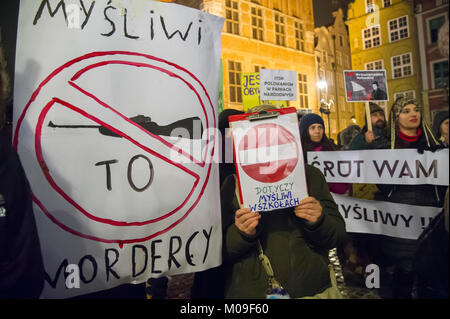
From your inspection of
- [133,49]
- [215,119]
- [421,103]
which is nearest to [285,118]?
[215,119]

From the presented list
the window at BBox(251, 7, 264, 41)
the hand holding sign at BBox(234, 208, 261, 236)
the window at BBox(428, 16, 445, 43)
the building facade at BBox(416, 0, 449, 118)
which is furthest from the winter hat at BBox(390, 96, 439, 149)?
the window at BBox(251, 7, 264, 41)

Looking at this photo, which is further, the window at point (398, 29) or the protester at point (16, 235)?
the window at point (398, 29)

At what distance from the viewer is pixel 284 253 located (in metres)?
1.54

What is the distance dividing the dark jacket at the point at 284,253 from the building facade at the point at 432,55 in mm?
1140

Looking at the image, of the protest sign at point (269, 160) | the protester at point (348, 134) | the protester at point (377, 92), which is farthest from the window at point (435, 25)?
the protest sign at point (269, 160)

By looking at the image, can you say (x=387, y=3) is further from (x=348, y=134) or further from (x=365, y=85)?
(x=348, y=134)

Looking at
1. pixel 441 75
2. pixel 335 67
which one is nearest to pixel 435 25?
pixel 441 75

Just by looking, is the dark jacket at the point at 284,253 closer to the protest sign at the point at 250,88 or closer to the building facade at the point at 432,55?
the building facade at the point at 432,55

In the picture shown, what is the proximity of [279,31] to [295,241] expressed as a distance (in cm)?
272

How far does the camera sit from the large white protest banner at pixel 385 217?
210cm

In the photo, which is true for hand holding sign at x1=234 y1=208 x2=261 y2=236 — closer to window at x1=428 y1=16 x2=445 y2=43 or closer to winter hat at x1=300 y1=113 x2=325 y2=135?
winter hat at x1=300 y1=113 x2=325 y2=135

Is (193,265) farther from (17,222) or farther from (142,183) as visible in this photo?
(17,222)

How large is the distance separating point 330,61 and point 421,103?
163 cm

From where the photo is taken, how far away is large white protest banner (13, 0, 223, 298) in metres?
1.31
